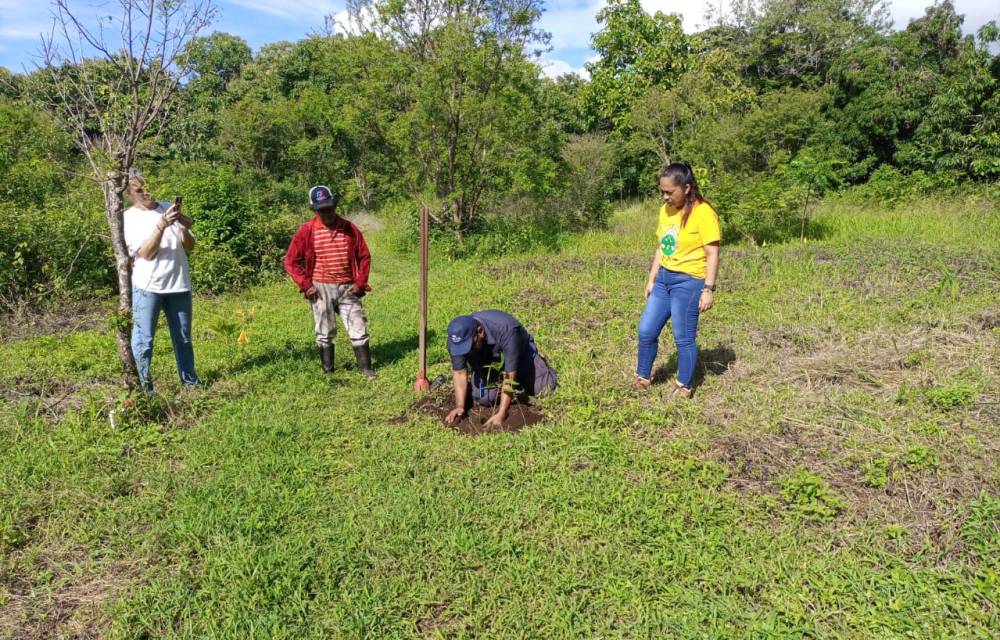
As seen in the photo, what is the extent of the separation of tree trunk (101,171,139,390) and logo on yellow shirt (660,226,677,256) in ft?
11.9

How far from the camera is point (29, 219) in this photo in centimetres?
722

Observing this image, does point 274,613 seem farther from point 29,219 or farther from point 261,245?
point 261,245

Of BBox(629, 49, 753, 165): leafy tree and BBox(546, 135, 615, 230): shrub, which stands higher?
BBox(629, 49, 753, 165): leafy tree

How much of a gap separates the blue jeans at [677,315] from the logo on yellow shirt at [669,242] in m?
0.14

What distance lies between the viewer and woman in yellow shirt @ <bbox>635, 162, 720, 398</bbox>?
13.2ft

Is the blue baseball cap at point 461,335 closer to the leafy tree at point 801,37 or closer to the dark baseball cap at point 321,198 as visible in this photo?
the dark baseball cap at point 321,198

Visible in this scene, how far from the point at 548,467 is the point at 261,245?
7.42 m

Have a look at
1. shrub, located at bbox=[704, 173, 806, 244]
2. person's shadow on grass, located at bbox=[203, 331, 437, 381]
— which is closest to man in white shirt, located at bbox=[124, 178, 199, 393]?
person's shadow on grass, located at bbox=[203, 331, 437, 381]

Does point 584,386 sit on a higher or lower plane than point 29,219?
lower

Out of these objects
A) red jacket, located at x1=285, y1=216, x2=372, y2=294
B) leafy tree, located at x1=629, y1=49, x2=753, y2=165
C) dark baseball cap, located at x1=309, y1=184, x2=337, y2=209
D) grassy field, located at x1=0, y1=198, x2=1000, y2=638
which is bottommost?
grassy field, located at x1=0, y1=198, x2=1000, y2=638

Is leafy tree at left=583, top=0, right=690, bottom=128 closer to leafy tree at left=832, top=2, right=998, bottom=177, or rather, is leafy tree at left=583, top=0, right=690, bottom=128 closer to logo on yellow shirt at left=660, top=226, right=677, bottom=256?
leafy tree at left=832, top=2, right=998, bottom=177

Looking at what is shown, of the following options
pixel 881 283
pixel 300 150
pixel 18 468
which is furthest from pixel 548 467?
pixel 300 150

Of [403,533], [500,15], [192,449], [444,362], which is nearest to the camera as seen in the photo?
[403,533]

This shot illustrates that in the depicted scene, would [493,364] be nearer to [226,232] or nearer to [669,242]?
[669,242]
